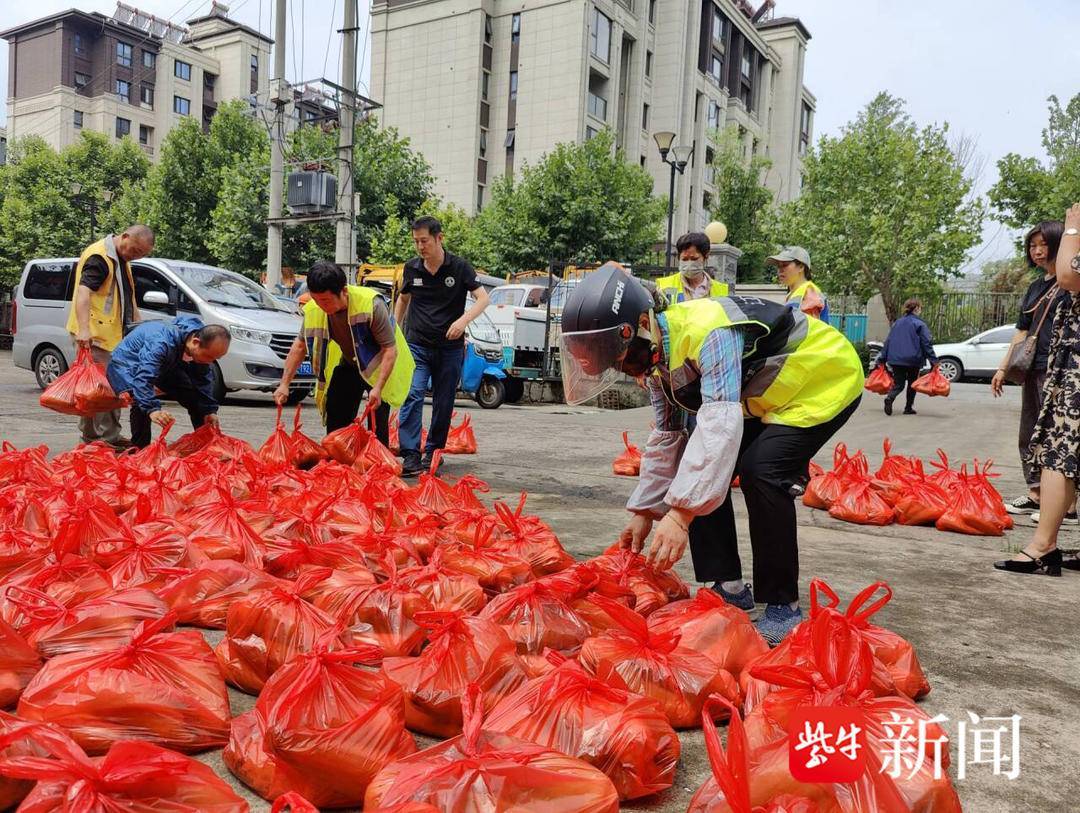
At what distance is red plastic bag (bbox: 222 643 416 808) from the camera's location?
156cm

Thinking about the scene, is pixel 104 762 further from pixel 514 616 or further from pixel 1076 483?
pixel 1076 483

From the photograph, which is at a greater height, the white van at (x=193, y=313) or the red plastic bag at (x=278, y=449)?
the white van at (x=193, y=313)

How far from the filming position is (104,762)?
1.29 m

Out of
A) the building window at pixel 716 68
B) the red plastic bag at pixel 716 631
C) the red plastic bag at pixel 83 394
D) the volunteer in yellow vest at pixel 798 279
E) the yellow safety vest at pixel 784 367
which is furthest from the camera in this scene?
the building window at pixel 716 68

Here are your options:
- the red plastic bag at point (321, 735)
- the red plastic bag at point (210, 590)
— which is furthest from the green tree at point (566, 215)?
the red plastic bag at point (321, 735)

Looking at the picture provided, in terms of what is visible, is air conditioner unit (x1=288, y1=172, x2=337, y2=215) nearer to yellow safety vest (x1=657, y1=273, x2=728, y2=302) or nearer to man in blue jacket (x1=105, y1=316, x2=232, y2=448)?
yellow safety vest (x1=657, y1=273, x2=728, y2=302)

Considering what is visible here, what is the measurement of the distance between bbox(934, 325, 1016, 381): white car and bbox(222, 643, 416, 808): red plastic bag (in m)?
20.6

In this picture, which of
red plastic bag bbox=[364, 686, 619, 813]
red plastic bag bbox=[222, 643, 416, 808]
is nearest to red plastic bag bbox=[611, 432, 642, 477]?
red plastic bag bbox=[222, 643, 416, 808]

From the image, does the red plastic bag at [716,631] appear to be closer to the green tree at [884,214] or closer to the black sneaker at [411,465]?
the black sneaker at [411,465]

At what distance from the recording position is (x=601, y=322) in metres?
2.23

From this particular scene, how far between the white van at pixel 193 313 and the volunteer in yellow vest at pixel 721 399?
7.60 metres

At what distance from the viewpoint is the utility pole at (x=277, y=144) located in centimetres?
1736

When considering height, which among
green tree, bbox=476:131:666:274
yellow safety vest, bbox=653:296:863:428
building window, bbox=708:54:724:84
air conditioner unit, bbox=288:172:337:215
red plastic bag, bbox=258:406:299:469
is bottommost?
red plastic bag, bbox=258:406:299:469

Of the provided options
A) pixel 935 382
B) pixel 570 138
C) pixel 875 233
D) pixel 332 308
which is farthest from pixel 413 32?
pixel 332 308
